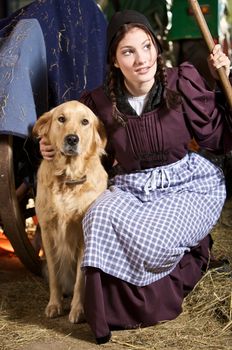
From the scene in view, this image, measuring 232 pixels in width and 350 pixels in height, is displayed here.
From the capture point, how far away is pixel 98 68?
347 centimetres

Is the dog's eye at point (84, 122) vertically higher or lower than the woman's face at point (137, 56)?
lower

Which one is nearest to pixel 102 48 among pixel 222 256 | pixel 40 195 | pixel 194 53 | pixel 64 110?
pixel 64 110

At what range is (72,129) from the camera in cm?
262

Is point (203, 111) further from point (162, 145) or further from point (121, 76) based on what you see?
point (121, 76)

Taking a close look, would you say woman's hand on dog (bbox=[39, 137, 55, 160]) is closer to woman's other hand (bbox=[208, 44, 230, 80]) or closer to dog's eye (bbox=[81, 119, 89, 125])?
dog's eye (bbox=[81, 119, 89, 125])

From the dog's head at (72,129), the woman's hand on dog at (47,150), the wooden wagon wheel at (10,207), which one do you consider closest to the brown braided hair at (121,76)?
the dog's head at (72,129)

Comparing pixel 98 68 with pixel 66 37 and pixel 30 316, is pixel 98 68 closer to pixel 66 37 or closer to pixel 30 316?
pixel 66 37

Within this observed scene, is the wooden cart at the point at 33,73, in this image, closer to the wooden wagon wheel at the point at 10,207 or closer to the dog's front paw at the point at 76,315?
the wooden wagon wheel at the point at 10,207

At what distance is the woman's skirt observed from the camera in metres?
2.43

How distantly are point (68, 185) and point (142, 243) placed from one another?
52 centimetres

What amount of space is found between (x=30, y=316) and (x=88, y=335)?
0.38m

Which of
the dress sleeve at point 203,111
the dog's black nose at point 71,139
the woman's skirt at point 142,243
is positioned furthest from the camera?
the dress sleeve at point 203,111

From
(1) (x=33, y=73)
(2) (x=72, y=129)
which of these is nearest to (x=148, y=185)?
(2) (x=72, y=129)

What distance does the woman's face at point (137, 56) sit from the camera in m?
2.61
